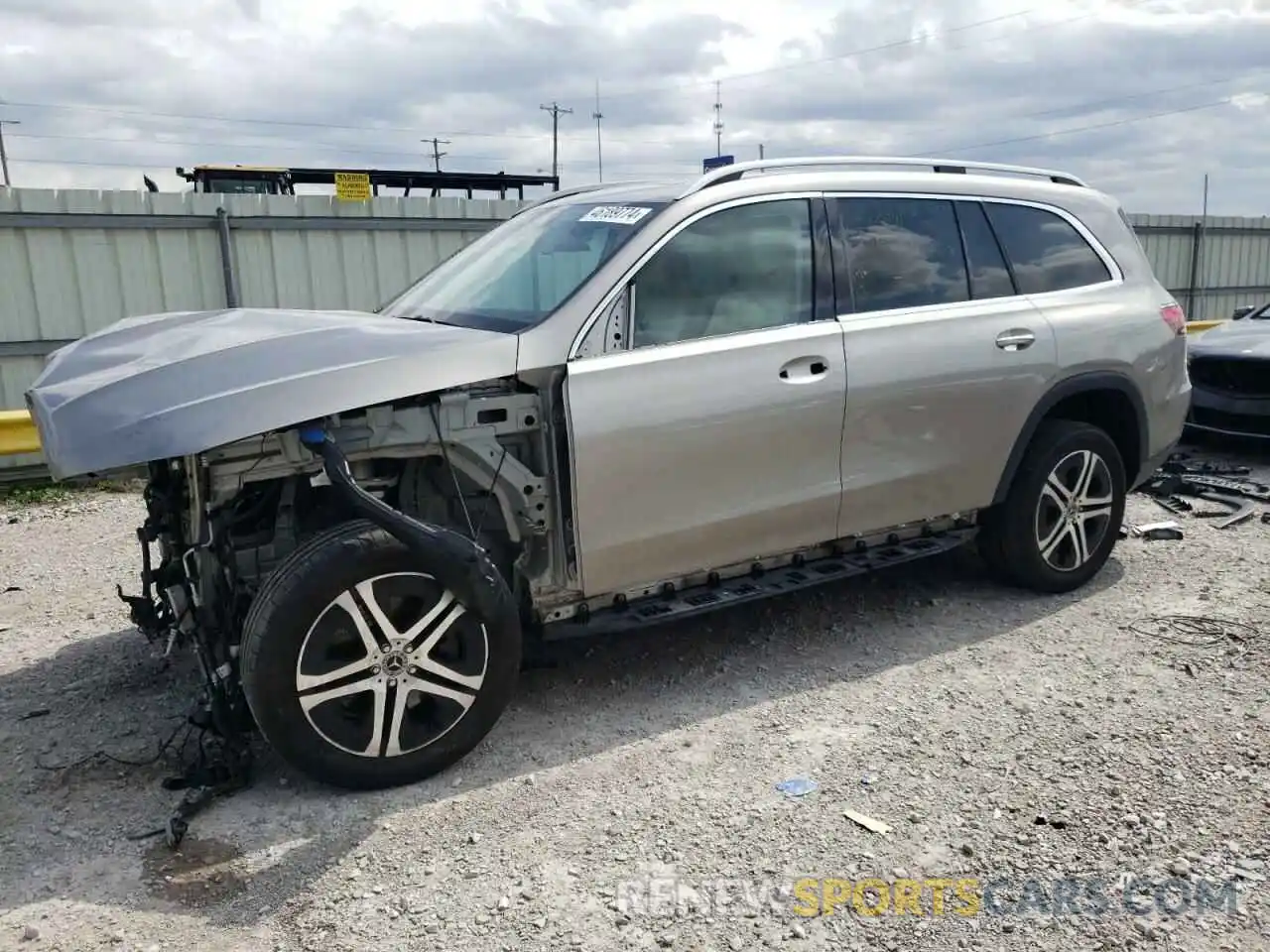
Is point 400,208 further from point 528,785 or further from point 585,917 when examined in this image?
point 585,917

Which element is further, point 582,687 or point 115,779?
point 582,687

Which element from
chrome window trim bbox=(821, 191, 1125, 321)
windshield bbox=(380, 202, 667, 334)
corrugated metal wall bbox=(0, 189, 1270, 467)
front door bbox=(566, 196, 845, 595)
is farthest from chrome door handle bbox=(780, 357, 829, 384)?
corrugated metal wall bbox=(0, 189, 1270, 467)

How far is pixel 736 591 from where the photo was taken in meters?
4.15

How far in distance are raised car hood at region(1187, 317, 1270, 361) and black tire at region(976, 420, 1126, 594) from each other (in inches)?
132

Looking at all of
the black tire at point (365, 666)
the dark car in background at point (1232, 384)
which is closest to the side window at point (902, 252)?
the black tire at point (365, 666)

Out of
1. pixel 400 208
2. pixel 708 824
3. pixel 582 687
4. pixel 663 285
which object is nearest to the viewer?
pixel 708 824

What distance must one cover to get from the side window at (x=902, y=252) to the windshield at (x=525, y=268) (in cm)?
91

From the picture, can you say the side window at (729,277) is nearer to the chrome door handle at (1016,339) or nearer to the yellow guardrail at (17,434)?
the chrome door handle at (1016,339)

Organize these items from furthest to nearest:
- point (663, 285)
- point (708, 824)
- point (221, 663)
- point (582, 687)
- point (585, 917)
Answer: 1. point (582, 687)
2. point (663, 285)
3. point (221, 663)
4. point (708, 824)
5. point (585, 917)

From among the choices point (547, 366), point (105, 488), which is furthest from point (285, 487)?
point (105, 488)

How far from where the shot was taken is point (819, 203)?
432cm

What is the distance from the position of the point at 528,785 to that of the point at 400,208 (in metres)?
7.64

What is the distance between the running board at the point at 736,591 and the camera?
A: 3.88 m

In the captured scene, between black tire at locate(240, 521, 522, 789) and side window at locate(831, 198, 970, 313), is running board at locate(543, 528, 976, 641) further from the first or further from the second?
side window at locate(831, 198, 970, 313)
